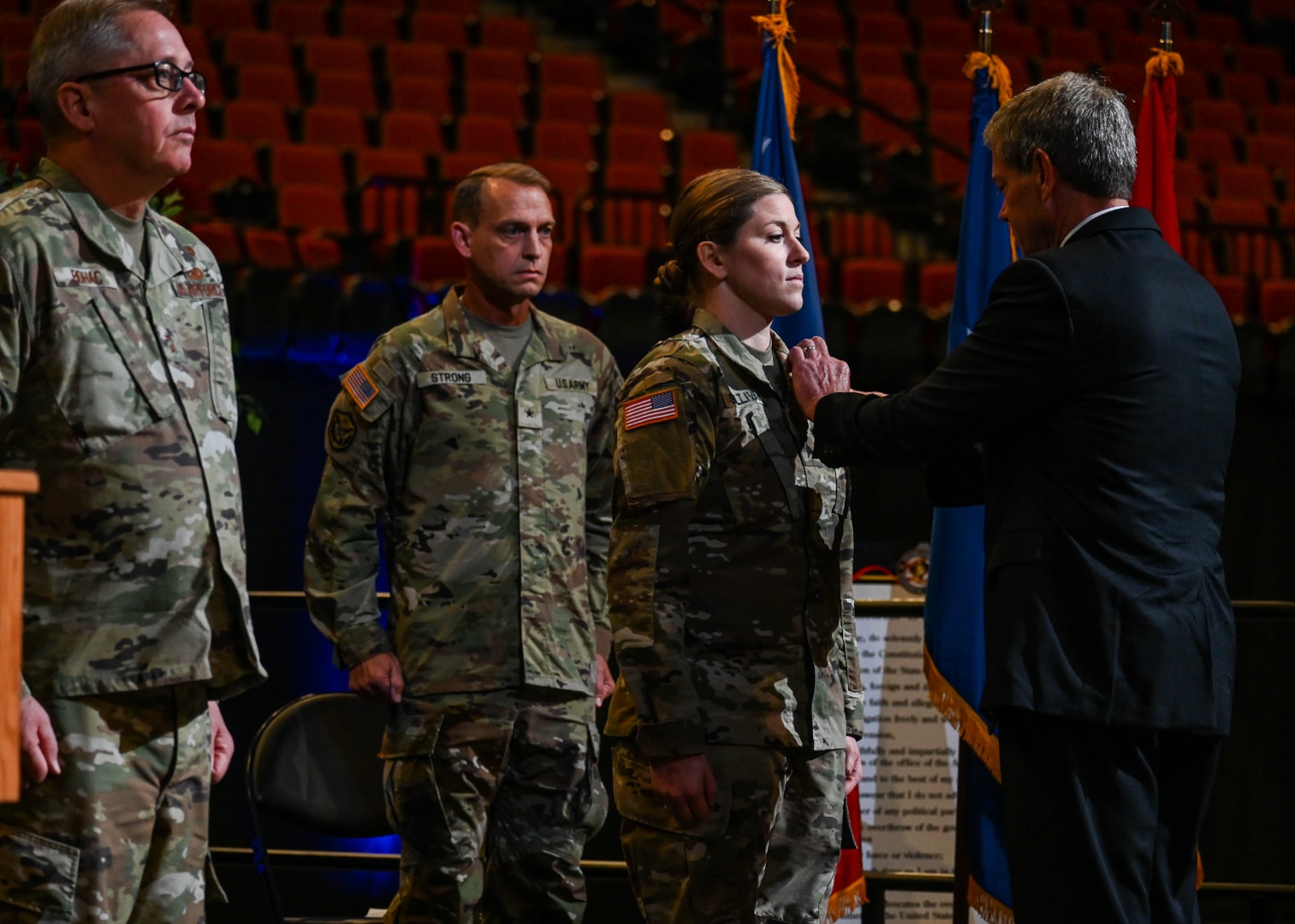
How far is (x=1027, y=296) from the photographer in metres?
2.23

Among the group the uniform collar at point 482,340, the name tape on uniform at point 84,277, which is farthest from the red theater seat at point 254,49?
the name tape on uniform at point 84,277

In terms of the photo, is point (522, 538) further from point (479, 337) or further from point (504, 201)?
point (504, 201)

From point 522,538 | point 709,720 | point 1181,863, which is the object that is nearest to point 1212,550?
point 1181,863

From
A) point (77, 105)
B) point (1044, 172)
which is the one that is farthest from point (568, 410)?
point (77, 105)

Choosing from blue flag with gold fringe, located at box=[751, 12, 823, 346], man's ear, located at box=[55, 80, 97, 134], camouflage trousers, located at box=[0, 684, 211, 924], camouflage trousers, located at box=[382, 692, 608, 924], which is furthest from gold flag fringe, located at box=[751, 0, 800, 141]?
camouflage trousers, located at box=[0, 684, 211, 924]

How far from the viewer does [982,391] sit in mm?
2246

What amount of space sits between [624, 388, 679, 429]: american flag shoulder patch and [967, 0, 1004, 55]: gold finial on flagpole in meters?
1.82

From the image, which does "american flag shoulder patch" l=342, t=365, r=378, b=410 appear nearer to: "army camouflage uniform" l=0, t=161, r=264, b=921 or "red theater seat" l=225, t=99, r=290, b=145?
"army camouflage uniform" l=0, t=161, r=264, b=921

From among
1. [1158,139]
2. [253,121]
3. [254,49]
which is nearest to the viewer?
[1158,139]

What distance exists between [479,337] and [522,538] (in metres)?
0.45

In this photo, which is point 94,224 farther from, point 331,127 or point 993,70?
point 331,127

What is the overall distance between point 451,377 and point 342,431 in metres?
0.25

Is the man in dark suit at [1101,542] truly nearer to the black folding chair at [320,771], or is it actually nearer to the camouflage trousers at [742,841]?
the camouflage trousers at [742,841]

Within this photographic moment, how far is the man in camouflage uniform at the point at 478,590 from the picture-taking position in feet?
9.83
